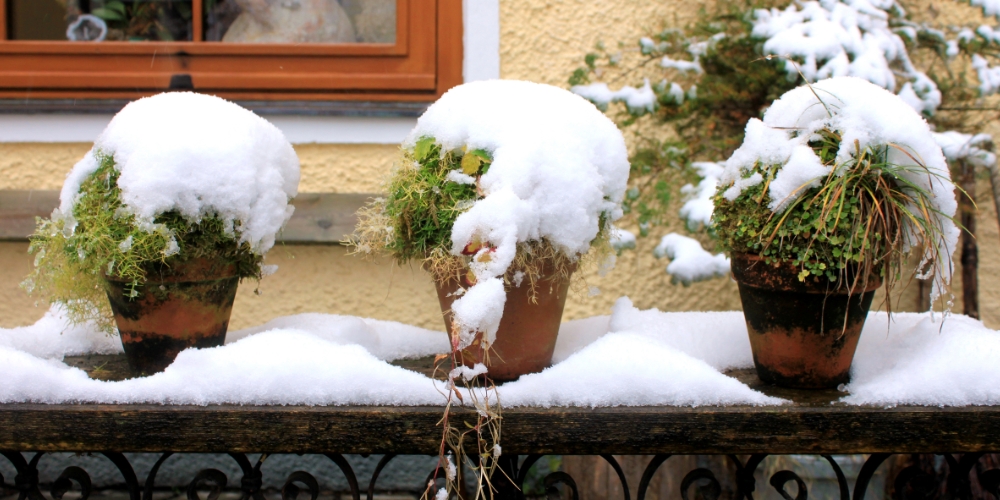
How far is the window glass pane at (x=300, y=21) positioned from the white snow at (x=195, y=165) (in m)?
0.99

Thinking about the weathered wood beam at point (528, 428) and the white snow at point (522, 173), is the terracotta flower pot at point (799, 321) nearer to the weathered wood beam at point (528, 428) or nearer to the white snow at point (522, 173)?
the weathered wood beam at point (528, 428)

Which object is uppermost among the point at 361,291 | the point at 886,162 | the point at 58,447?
the point at 886,162

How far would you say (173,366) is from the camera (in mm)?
1059

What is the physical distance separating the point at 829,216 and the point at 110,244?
1086 mm

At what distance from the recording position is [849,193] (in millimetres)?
995

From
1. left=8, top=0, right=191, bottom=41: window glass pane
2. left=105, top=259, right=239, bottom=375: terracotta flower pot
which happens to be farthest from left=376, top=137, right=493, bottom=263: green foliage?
left=8, top=0, right=191, bottom=41: window glass pane

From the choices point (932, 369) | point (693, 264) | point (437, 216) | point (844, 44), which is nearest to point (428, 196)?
point (437, 216)

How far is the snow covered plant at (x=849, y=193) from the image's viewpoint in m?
0.98

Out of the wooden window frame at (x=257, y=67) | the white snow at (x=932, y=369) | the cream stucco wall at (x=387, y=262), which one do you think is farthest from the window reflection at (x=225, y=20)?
the white snow at (x=932, y=369)

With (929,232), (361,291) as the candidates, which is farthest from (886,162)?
(361,291)

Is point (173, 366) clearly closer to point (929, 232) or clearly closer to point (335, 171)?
point (335, 171)

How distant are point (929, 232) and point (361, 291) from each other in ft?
4.83

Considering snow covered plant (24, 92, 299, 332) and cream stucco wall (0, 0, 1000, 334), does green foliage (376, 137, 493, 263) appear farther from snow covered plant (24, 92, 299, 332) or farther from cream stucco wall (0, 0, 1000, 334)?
cream stucco wall (0, 0, 1000, 334)

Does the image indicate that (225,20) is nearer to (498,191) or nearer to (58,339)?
(58,339)
